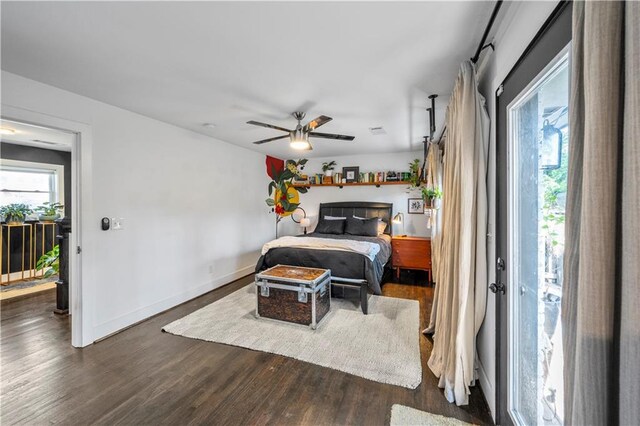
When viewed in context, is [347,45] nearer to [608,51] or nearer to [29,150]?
[608,51]

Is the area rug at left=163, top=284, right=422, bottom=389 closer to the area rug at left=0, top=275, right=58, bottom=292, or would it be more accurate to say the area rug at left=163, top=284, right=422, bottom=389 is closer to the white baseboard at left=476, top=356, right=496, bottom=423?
the white baseboard at left=476, top=356, right=496, bottom=423

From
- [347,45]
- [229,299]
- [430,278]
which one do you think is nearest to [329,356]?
[229,299]

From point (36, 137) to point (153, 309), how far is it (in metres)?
3.59

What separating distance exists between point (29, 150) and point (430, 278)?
763cm

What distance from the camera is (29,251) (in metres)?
4.74

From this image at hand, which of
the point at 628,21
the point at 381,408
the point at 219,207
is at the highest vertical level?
the point at 628,21

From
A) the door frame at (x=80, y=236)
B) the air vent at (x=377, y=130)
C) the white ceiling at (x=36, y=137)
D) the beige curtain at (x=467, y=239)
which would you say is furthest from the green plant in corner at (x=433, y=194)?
the white ceiling at (x=36, y=137)

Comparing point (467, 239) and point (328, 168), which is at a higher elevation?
point (328, 168)

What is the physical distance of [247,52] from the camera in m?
1.89

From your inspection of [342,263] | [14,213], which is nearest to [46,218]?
[14,213]

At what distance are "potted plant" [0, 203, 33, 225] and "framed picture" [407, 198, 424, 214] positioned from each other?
7110 mm

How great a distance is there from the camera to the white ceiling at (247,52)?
149cm

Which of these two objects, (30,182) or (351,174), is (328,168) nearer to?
(351,174)

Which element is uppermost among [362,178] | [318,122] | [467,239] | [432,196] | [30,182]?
[318,122]
